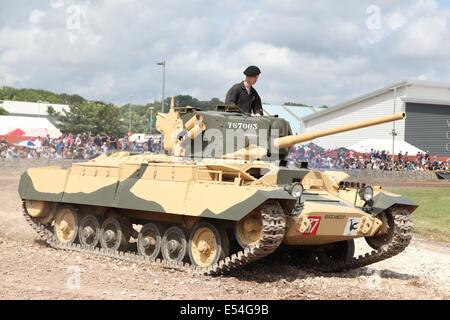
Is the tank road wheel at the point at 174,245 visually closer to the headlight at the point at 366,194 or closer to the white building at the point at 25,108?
the headlight at the point at 366,194

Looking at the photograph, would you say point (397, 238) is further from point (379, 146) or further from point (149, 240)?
point (379, 146)

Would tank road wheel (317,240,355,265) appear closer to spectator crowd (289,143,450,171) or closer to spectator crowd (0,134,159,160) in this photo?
spectator crowd (0,134,159,160)

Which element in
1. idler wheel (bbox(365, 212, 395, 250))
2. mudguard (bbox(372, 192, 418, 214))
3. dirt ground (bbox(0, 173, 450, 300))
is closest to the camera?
dirt ground (bbox(0, 173, 450, 300))

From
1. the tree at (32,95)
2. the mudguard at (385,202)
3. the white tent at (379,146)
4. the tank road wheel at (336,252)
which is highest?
the tree at (32,95)

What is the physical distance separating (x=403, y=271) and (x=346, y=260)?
4.57ft

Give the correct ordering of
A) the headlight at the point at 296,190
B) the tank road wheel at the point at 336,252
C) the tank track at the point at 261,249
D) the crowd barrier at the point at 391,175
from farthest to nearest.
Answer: the crowd barrier at the point at 391,175, the tank road wheel at the point at 336,252, the headlight at the point at 296,190, the tank track at the point at 261,249

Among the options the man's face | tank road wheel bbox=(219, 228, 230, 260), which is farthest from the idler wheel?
the man's face

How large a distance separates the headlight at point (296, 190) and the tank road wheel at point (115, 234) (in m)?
4.44

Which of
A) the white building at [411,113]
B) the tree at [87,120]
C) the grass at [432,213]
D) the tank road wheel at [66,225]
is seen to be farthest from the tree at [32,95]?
the tank road wheel at [66,225]

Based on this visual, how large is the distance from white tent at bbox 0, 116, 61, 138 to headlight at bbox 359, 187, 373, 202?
39958 millimetres

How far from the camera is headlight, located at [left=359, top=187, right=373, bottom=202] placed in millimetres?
14070

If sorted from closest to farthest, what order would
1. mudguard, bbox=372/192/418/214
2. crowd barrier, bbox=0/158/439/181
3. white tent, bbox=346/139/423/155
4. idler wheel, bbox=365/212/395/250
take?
mudguard, bbox=372/192/418/214
idler wheel, bbox=365/212/395/250
crowd barrier, bbox=0/158/439/181
white tent, bbox=346/139/423/155

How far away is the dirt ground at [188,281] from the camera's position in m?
11.1

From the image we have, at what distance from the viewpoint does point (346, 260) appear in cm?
1513
